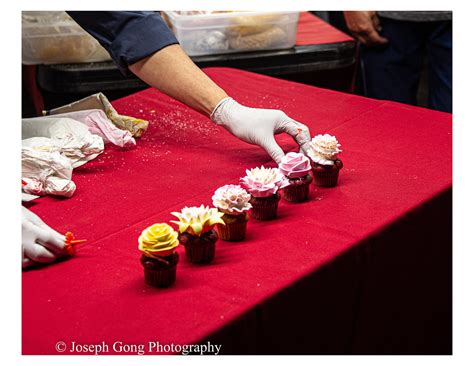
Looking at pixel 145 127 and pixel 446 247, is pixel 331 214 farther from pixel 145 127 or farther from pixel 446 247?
pixel 145 127

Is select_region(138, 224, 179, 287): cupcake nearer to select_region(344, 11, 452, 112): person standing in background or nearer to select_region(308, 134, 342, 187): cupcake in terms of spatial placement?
select_region(308, 134, 342, 187): cupcake

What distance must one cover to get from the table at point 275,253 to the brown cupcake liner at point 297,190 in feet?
0.07

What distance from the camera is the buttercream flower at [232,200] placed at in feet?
5.11

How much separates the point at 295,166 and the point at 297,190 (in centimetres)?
5

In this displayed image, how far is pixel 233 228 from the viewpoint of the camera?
1.57 metres

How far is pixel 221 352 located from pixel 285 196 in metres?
0.55

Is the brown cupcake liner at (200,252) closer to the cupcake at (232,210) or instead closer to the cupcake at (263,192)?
the cupcake at (232,210)

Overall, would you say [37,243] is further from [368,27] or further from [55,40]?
[368,27]

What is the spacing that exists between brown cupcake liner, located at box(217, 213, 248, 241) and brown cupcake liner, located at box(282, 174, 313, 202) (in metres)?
0.20

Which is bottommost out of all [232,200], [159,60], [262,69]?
[262,69]

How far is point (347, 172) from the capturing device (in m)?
1.91

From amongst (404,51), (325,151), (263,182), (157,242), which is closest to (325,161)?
(325,151)

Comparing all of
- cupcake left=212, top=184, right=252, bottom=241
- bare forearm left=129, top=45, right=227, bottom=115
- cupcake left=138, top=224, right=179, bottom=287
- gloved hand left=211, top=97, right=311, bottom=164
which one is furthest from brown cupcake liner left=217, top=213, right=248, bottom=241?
bare forearm left=129, top=45, right=227, bottom=115
